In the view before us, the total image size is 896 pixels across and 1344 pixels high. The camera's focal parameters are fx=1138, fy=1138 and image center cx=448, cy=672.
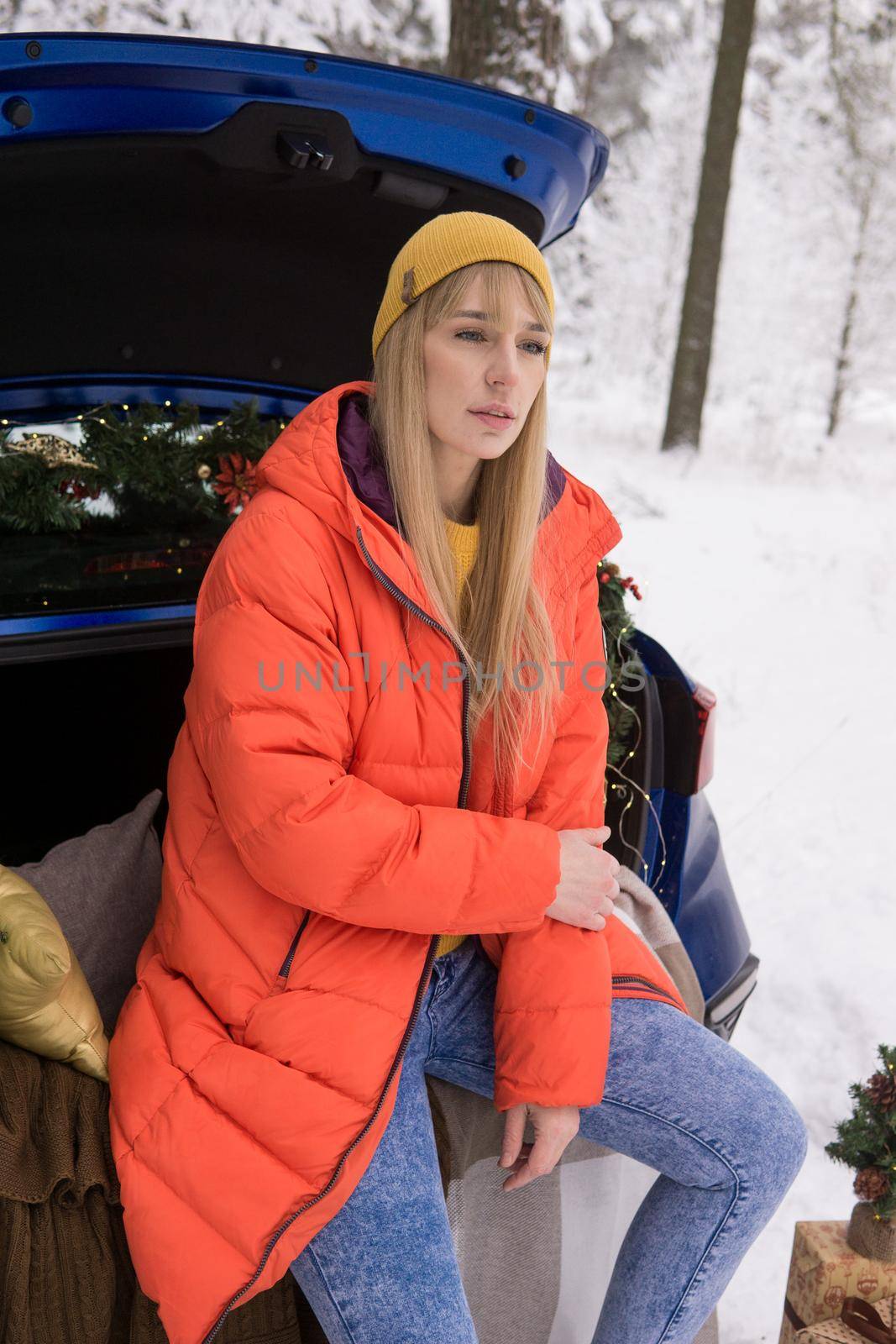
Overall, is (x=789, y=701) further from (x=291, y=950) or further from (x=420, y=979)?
(x=291, y=950)

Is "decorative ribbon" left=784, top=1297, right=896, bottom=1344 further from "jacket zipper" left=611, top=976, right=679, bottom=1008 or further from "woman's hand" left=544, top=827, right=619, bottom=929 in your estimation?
"woman's hand" left=544, top=827, right=619, bottom=929

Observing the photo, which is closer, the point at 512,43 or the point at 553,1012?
the point at 553,1012

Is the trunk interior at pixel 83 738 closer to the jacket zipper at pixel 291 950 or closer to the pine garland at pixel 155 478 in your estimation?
the pine garland at pixel 155 478

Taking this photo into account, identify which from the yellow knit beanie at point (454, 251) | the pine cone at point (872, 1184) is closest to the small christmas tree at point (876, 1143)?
the pine cone at point (872, 1184)

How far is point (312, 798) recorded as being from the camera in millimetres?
1498

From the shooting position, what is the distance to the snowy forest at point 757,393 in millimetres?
3729

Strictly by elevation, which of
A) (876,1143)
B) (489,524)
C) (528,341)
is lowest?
(876,1143)

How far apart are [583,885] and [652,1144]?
0.39 metres

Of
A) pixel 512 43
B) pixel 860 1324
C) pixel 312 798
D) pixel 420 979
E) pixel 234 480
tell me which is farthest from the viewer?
pixel 512 43

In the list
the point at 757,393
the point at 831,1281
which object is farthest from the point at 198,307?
the point at 757,393

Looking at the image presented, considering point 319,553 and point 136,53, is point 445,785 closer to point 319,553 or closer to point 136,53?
point 319,553

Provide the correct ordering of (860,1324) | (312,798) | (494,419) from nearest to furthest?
(312,798) < (494,419) < (860,1324)

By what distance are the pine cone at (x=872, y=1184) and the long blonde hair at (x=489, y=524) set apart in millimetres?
905

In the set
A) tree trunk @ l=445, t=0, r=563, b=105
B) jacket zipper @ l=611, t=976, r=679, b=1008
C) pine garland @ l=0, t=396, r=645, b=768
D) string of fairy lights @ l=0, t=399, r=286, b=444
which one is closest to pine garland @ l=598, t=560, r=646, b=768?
pine garland @ l=0, t=396, r=645, b=768
